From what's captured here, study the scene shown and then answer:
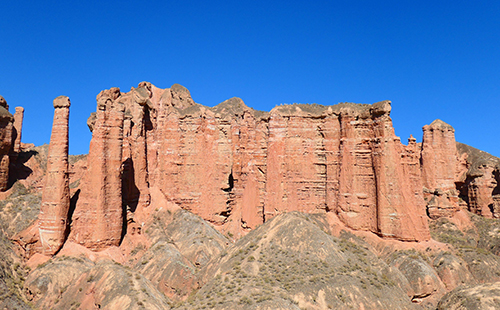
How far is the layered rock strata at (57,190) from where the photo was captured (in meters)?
39.2

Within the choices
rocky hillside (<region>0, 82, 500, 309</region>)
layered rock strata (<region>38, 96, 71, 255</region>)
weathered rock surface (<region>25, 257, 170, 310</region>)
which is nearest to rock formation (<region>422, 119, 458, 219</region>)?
rocky hillside (<region>0, 82, 500, 309</region>)

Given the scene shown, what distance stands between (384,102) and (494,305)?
21.0 m

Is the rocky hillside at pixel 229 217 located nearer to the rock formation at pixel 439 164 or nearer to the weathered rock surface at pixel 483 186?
the rock formation at pixel 439 164

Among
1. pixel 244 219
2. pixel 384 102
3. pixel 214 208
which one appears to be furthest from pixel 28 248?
pixel 384 102

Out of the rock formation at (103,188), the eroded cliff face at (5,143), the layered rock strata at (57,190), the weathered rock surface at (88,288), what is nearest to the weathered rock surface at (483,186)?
the weathered rock surface at (88,288)

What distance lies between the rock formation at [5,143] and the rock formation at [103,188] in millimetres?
14212

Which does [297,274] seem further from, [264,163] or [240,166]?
[240,166]

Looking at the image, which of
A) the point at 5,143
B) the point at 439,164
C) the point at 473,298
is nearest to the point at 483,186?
the point at 439,164

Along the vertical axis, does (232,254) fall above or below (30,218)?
below

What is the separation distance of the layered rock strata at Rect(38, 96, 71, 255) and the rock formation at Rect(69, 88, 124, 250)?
130 cm

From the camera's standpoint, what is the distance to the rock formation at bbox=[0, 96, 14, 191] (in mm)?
47875

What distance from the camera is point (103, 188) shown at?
133 feet

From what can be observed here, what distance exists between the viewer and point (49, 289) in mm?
34531

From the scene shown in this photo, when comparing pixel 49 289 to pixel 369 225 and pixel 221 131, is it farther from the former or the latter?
pixel 369 225
